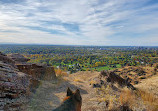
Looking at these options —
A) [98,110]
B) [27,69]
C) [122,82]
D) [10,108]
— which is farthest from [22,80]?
[122,82]

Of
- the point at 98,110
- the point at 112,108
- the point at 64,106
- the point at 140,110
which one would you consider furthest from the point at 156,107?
the point at 64,106

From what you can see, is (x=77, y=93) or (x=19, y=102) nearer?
(x=77, y=93)

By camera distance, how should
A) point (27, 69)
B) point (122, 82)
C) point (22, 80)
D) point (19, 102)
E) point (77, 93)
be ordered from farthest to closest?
1. point (122, 82)
2. point (27, 69)
3. point (22, 80)
4. point (19, 102)
5. point (77, 93)

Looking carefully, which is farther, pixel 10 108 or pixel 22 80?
pixel 22 80

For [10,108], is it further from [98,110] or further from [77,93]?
[98,110]

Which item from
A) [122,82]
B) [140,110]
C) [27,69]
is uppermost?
[27,69]

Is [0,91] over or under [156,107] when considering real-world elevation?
over

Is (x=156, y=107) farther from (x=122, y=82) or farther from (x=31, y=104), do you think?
(x=122, y=82)

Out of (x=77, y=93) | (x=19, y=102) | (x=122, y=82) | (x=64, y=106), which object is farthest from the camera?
(x=122, y=82)

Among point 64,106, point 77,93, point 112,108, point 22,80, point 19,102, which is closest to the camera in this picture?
point 64,106
